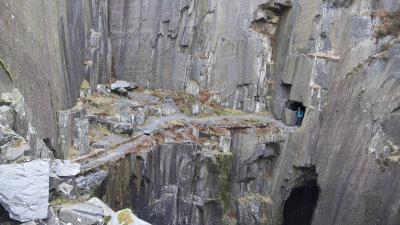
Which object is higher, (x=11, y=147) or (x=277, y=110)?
(x=11, y=147)

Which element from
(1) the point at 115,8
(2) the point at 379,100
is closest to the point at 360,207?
(2) the point at 379,100

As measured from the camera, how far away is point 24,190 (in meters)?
6.65

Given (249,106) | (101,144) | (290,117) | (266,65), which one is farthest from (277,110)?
(101,144)

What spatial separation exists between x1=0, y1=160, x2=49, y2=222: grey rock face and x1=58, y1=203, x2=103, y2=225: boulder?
779mm

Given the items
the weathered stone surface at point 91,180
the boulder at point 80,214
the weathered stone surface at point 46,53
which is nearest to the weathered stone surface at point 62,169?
the boulder at point 80,214

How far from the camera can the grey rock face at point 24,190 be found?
6326 millimetres

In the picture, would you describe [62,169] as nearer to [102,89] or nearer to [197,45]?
[102,89]

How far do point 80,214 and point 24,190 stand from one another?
4.66ft

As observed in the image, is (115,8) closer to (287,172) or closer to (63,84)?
(63,84)

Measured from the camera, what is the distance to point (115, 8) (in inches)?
1202

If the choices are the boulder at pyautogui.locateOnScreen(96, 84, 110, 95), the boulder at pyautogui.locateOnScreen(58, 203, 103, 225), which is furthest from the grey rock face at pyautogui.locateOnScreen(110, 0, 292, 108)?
the boulder at pyautogui.locateOnScreen(58, 203, 103, 225)

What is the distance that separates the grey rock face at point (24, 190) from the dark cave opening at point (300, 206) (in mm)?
21690

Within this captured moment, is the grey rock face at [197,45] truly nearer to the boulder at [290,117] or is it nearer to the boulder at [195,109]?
the boulder at [290,117]

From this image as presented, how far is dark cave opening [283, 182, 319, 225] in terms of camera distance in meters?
25.5
